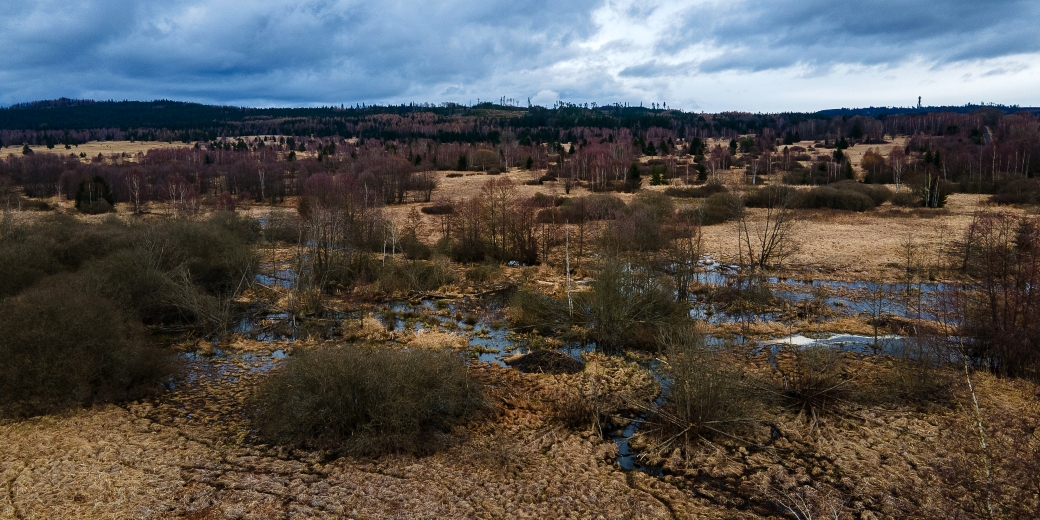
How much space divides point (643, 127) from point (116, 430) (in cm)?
14930

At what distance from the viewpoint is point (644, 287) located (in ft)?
63.8

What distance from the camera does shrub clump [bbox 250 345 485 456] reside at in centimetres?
1203

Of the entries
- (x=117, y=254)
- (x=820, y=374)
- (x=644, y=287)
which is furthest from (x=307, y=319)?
(x=820, y=374)

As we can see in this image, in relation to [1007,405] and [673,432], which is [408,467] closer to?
[673,432]

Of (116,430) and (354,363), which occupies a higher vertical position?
(354,363)

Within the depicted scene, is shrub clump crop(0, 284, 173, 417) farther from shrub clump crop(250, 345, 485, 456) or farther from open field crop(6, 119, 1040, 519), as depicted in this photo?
shrub clump crop(250, 345, 485, 456)

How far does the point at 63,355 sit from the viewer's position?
1313 cm

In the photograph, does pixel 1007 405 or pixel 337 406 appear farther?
pixel 1007 405

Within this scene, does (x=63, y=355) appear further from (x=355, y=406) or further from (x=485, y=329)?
(x=485, y=329)

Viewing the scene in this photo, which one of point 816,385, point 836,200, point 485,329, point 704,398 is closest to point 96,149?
point 485,329

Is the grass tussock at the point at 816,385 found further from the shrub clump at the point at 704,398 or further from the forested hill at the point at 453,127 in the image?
the forested hill at the point at 453,127

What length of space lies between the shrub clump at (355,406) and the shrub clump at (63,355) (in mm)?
4176

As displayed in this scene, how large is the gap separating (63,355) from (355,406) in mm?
6830

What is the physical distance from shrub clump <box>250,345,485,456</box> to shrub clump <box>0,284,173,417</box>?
4176mm
